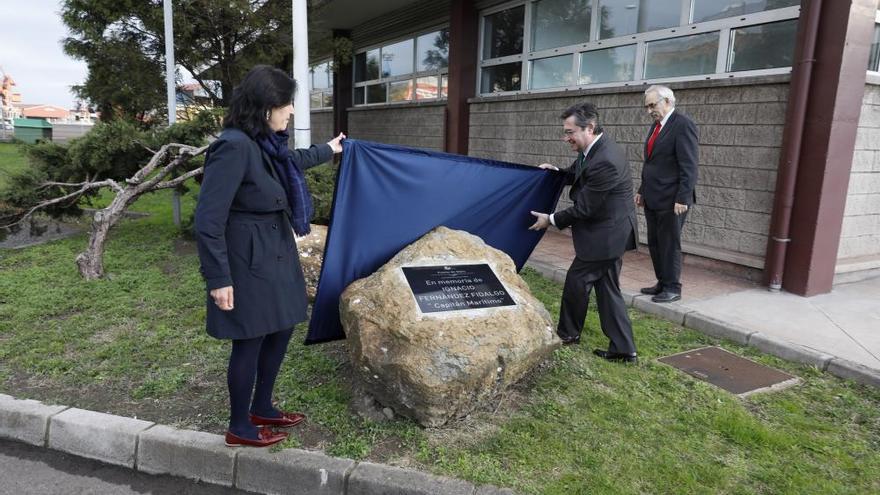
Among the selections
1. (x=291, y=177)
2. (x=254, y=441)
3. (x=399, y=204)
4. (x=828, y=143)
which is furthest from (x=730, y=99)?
(x=254, y=441)

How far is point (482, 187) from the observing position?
446cm

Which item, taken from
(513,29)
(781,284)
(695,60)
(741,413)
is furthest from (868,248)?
(513,29)

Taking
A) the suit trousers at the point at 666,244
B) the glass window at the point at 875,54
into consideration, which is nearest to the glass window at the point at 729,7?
the glass window at the point at 875,54

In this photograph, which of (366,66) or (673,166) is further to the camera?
(366,66)

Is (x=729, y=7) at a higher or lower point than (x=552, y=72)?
higher

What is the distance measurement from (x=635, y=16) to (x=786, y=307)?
4.70 meters

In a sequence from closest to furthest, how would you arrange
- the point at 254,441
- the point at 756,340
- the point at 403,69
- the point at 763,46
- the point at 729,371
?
1. the point at 254,441
2. the point at 729,371
3. the point at 756,340
4. the point at 763,46
5. the point at 403,69

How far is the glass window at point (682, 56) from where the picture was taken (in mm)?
7312

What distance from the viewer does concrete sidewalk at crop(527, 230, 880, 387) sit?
446cm

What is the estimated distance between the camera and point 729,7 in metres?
7.07

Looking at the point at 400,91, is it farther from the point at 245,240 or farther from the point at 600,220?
the point at 245,240

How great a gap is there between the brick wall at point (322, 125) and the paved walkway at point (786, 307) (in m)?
12.4

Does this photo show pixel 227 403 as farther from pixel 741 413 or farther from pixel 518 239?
pixel 741 413

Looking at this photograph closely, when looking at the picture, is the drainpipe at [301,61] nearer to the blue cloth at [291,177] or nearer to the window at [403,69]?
the blue cloth at [291,177]
